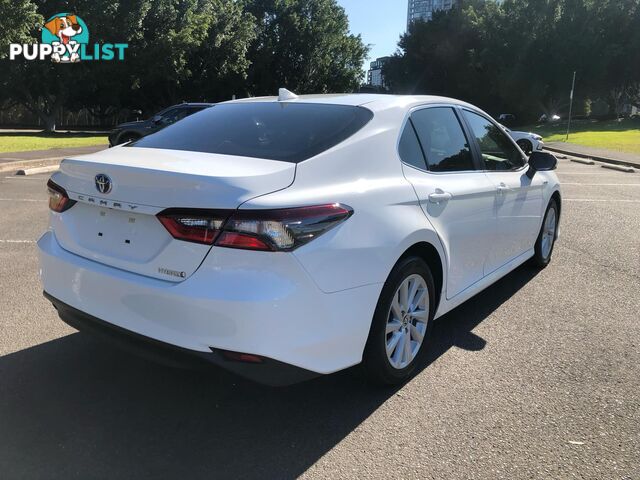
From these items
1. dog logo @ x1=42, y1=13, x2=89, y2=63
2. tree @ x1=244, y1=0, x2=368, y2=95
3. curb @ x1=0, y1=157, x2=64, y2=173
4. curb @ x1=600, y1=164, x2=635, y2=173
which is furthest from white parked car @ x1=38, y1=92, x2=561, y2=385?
tree @ x1=244, y1=0, x2=368, y2=95

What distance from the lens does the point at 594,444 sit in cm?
279

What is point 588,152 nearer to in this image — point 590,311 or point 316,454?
point 590,311

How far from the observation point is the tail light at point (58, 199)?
3.08 meters

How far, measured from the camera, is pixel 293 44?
49.5 m

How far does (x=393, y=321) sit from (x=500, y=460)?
89 cm

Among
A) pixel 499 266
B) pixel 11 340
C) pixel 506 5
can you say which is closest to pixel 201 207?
pixel 11 340

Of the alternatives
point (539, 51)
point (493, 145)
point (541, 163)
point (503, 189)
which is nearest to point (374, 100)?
point (503, 189)

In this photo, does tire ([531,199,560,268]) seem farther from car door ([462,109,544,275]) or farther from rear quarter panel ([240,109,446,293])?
rear quarter panel ([240,109,446,293])

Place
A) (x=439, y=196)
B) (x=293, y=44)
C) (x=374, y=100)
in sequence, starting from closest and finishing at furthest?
1. (x=439, y=196)
2. (x=374, y=100)
3. (x=293, y=44)

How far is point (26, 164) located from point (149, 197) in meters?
12.8

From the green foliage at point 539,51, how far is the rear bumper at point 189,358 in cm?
4630

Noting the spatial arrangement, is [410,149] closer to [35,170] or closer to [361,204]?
[361,204]

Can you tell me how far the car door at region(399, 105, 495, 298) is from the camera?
3.38 m

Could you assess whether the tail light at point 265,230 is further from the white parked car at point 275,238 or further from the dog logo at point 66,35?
the dog logo at point 66,35
